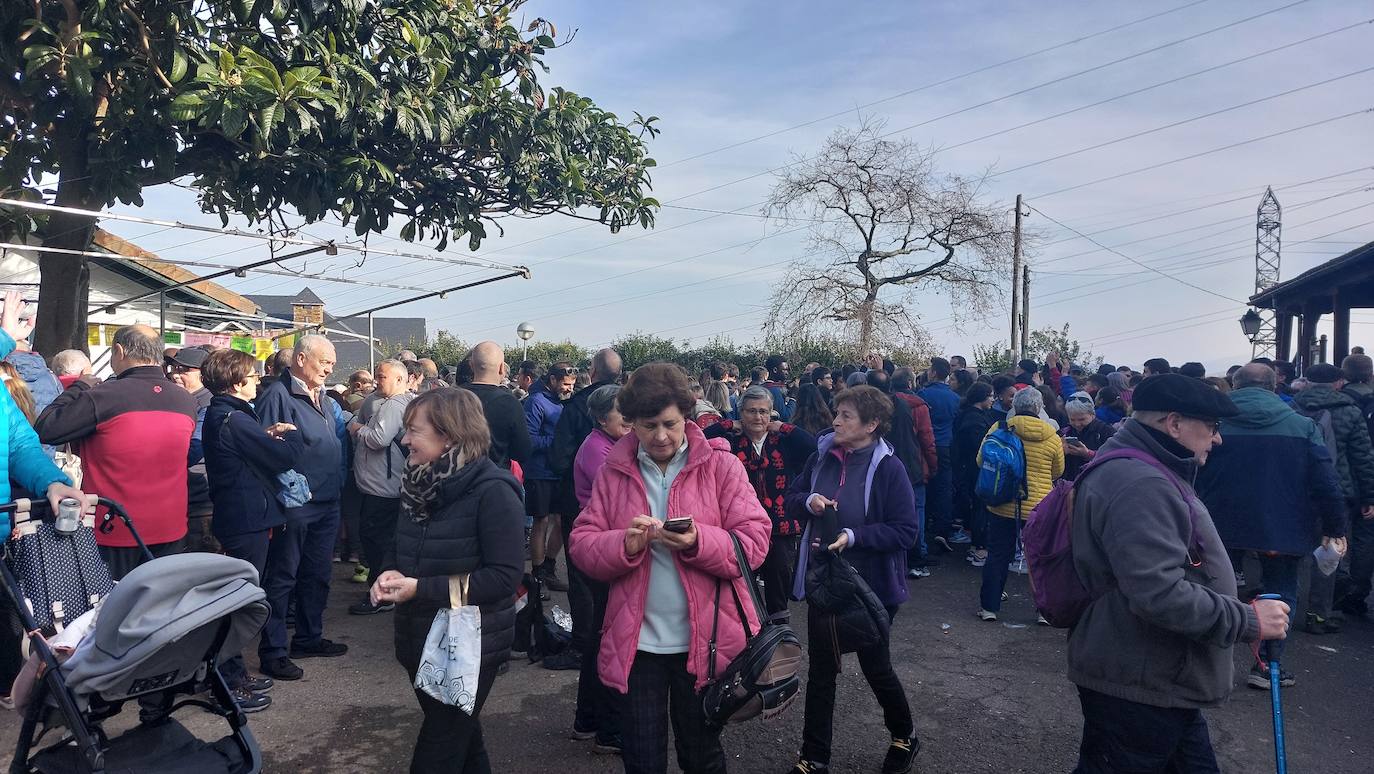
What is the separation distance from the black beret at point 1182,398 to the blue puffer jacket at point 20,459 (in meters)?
4.47

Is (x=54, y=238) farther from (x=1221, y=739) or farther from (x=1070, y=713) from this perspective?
(x=1221, y=739)

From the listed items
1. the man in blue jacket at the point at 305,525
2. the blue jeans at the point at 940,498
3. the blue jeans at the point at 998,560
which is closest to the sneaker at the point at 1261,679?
the blue jeans at the point at 998,560

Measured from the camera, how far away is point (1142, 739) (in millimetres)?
2818

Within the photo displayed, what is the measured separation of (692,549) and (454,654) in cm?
86

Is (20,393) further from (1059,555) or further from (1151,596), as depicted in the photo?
(1151,596)

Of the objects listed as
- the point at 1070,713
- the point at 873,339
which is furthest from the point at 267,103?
the point at 873,339

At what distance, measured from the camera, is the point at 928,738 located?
480 centimetres

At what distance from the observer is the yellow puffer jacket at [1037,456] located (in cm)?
722

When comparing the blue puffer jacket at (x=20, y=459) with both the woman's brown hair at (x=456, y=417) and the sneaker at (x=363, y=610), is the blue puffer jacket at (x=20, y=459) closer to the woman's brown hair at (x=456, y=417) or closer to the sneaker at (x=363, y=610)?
the woman's brown hair at (x=456, y=417)

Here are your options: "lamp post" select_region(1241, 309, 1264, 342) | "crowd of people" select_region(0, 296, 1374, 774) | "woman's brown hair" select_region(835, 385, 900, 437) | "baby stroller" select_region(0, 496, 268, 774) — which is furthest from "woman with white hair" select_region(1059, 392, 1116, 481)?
"lamp post" select_region(1241, 309, 1264, 342)

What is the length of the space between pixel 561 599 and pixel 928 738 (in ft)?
12.6

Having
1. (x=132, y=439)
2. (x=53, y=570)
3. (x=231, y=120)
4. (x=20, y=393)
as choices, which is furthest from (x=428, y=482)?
(x=231, y=120)

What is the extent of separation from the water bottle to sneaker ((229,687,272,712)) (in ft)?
6.22

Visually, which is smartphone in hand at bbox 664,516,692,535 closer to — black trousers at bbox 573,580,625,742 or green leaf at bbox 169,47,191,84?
black trousers at bbox 573,580,625,742
